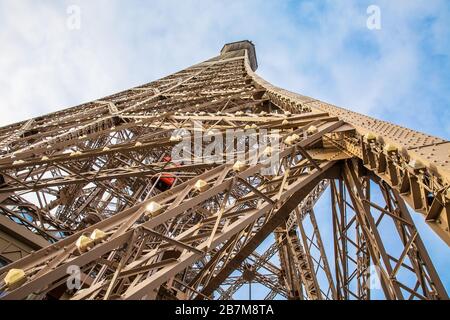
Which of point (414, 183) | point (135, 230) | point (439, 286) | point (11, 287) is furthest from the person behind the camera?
point (439, 286)

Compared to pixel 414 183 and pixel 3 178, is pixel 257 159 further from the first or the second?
pixel 3 178

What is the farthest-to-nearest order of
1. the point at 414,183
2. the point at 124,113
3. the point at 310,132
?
1. the point at 124,113
2. the point at 310,132
3. the point at 414,183

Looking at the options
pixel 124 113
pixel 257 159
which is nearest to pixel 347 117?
pixel 257 159

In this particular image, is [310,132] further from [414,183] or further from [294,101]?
[294,101]

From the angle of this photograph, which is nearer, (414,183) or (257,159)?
(414,183)
